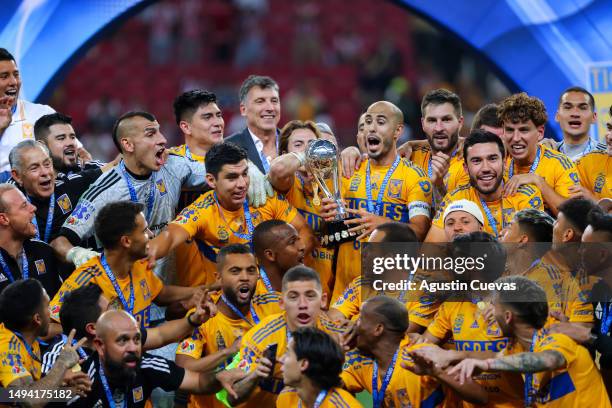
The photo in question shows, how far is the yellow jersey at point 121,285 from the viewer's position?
7.41 meters

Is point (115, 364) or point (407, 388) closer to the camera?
point (115, 364)

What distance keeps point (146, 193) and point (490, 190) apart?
92.0 inches

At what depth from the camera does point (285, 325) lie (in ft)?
23.1

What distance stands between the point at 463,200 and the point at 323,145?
1007 mm

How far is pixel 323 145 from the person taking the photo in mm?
8117

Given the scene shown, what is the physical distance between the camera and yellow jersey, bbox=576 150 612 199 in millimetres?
8797

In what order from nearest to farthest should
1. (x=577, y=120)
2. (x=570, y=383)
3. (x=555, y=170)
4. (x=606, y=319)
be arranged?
(x=570, y=383)
(x=606, y=319)
(x=555, y=170)
(x=577, y=120)

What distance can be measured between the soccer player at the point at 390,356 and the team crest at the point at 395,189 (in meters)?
1.72

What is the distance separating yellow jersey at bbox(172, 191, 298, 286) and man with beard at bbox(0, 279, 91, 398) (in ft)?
4.64

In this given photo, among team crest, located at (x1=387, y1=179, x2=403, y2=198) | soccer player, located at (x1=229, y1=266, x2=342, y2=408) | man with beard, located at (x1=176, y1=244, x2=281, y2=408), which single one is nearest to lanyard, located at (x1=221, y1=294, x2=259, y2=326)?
man with beard, located at (x1=176, y1=244, x2=281, y2=408)

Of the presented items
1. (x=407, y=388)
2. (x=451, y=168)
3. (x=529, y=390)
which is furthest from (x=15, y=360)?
(x=451, y=168)

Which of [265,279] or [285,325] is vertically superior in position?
[265,279]

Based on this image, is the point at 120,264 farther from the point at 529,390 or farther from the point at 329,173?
the point at 529,390

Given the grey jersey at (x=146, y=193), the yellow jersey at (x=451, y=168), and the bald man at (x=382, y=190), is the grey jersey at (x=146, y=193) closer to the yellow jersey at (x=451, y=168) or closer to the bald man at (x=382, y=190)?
the bald man at (x=382, y=190)
